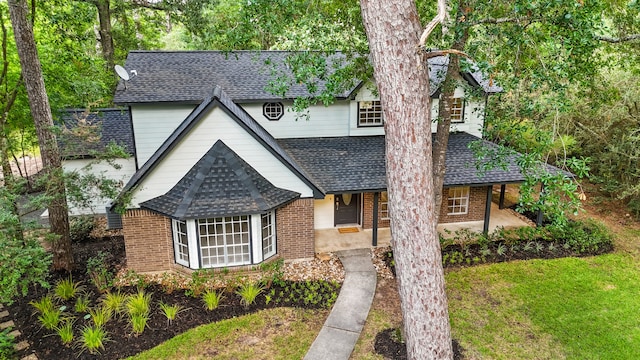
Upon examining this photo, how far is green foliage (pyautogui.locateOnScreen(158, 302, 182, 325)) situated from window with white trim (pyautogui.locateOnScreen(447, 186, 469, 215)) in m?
10.1

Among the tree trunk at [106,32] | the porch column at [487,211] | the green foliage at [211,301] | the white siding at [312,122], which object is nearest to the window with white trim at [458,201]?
the porch column at [487,211]

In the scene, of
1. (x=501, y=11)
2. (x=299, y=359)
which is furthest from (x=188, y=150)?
(x=501, y=11)

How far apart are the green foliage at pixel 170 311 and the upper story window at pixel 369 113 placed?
886 cm

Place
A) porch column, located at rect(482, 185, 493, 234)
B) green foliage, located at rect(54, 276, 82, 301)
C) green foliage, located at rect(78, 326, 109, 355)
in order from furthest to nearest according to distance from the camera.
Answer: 1. porch column, located at rect(482, 185, 493, 234)
2. green foliage, located at rect(54, 276, 82, 301)
3. green foliage, located at rect(78, 326, 109, 355)

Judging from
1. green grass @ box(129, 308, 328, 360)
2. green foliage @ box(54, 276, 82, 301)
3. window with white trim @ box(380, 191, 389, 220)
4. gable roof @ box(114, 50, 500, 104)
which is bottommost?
green grass @ box(129, 308, 328, 360)

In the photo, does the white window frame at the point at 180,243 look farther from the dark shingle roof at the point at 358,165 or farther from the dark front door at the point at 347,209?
the dark front door at the point at 347,209

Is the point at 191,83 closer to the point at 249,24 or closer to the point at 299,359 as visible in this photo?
the point at 249,24

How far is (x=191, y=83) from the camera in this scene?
45.0 feet

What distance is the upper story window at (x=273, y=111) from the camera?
46.3ft

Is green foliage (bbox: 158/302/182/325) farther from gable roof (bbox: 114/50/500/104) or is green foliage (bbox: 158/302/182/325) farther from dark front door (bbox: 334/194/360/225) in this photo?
dark front door (bbox: 334/194/360/225)

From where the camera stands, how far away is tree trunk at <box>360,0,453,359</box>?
6.05 meters

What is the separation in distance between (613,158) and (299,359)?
14.9 meters

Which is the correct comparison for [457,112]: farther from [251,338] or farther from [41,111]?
[41,111]

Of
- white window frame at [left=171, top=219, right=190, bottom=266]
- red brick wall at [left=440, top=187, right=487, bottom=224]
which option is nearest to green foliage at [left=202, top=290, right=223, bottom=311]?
white window frame at [left=171, top=219, right=190, bottom=266]
